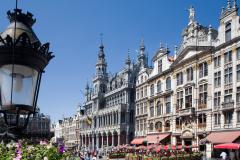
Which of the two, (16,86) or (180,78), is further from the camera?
(180,78)

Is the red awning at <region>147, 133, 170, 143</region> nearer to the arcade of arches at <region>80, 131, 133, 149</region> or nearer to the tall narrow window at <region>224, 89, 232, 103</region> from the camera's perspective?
the arcade of arches at <region>80, 131, 133, 149</region>

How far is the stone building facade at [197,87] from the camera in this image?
36.3 m

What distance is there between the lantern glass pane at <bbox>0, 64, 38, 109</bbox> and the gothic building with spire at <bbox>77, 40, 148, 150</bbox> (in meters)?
57.1

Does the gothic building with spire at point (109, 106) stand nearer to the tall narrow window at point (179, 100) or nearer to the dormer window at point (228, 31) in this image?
the tall narrow window at point (179, 100)

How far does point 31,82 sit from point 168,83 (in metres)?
45.8

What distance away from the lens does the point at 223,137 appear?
35406 millimetres

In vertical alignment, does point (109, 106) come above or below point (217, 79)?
below

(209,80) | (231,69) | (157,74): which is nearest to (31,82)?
(231,69)

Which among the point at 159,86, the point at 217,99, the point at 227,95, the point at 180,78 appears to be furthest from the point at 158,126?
the point at 227,95

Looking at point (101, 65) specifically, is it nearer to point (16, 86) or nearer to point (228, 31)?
point (228, 31)

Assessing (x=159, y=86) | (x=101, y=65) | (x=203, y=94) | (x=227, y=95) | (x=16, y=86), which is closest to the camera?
(x=16, y=86)

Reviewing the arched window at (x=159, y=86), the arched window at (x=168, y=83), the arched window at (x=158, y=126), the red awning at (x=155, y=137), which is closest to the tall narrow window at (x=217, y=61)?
the arched window at (x=168, y=83)

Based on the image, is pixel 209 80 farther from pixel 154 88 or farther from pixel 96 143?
pixel 96 143

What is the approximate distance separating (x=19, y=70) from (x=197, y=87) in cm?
3905
